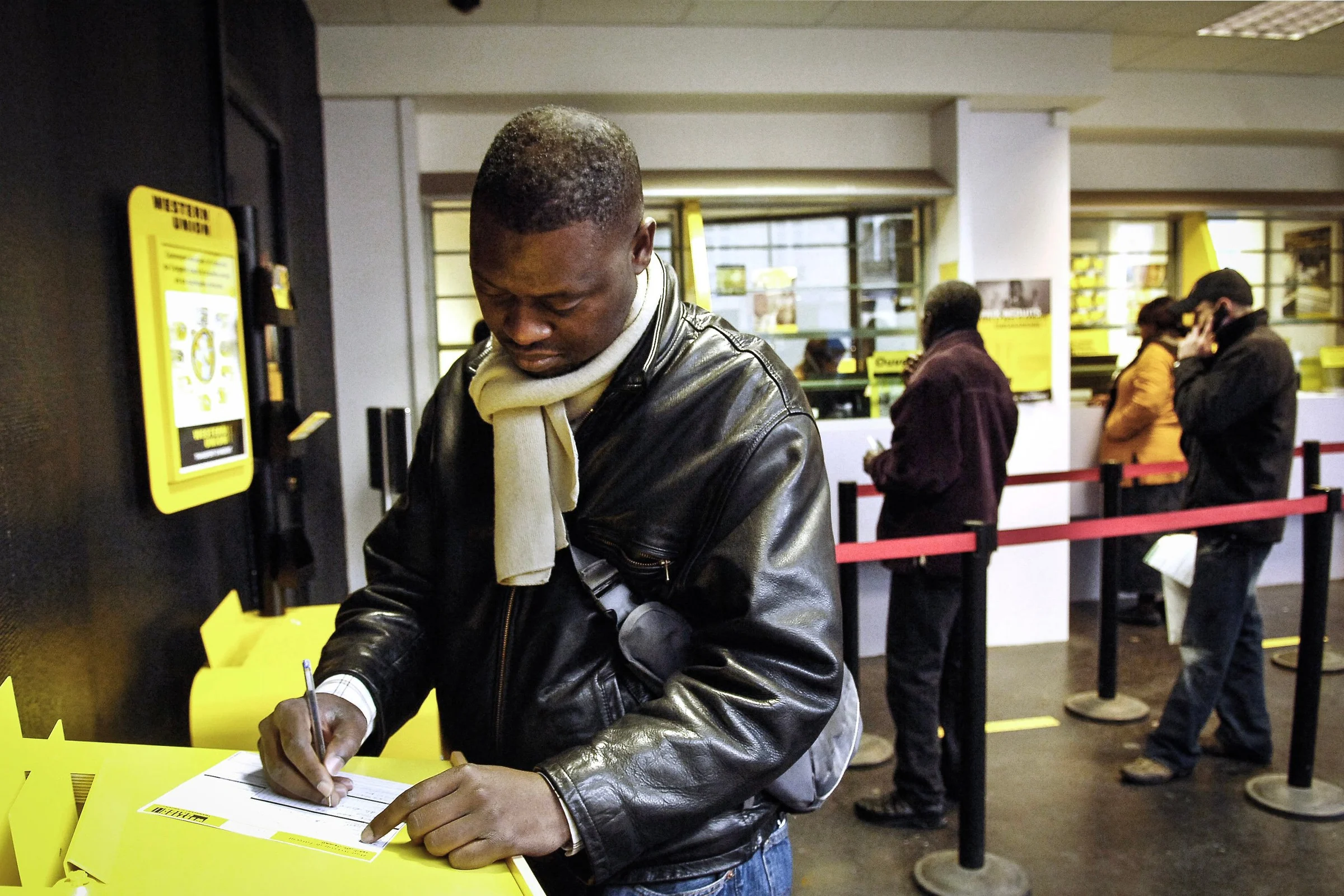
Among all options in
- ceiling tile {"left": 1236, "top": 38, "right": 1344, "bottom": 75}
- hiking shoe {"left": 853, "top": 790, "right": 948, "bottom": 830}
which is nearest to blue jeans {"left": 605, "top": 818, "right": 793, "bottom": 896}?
hiking shoe {"left": 853, "top": 790, "right": 948, "bottom": 830}

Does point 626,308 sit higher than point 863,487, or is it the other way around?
point 626,308

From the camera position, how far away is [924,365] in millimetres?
3166

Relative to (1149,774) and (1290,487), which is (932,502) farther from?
(1290,487)

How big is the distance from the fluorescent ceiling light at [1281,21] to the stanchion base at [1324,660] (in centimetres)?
313

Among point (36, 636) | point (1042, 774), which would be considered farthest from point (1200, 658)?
point (36, 636)

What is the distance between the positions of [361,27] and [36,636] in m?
3.72

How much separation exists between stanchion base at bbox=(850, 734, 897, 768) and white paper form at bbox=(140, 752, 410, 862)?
2.89 m

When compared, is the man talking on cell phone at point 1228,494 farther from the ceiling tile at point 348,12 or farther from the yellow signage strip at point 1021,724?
the ceiling tile at point 348,12

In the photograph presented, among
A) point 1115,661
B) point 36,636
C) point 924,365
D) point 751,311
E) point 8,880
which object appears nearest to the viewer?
point 8,880

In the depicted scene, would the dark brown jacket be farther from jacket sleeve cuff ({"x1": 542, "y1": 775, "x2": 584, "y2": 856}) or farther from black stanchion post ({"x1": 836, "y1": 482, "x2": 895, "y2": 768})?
jacket sleeve cuff ({"x1": 542, "y1": 775, "x2": 584, "y2": 856})

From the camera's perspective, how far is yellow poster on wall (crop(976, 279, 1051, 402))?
5156 millimetres

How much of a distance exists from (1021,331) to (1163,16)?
5.35 feet

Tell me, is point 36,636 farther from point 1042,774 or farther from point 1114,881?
point 1042,774

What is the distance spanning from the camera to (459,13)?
4.34 metres
